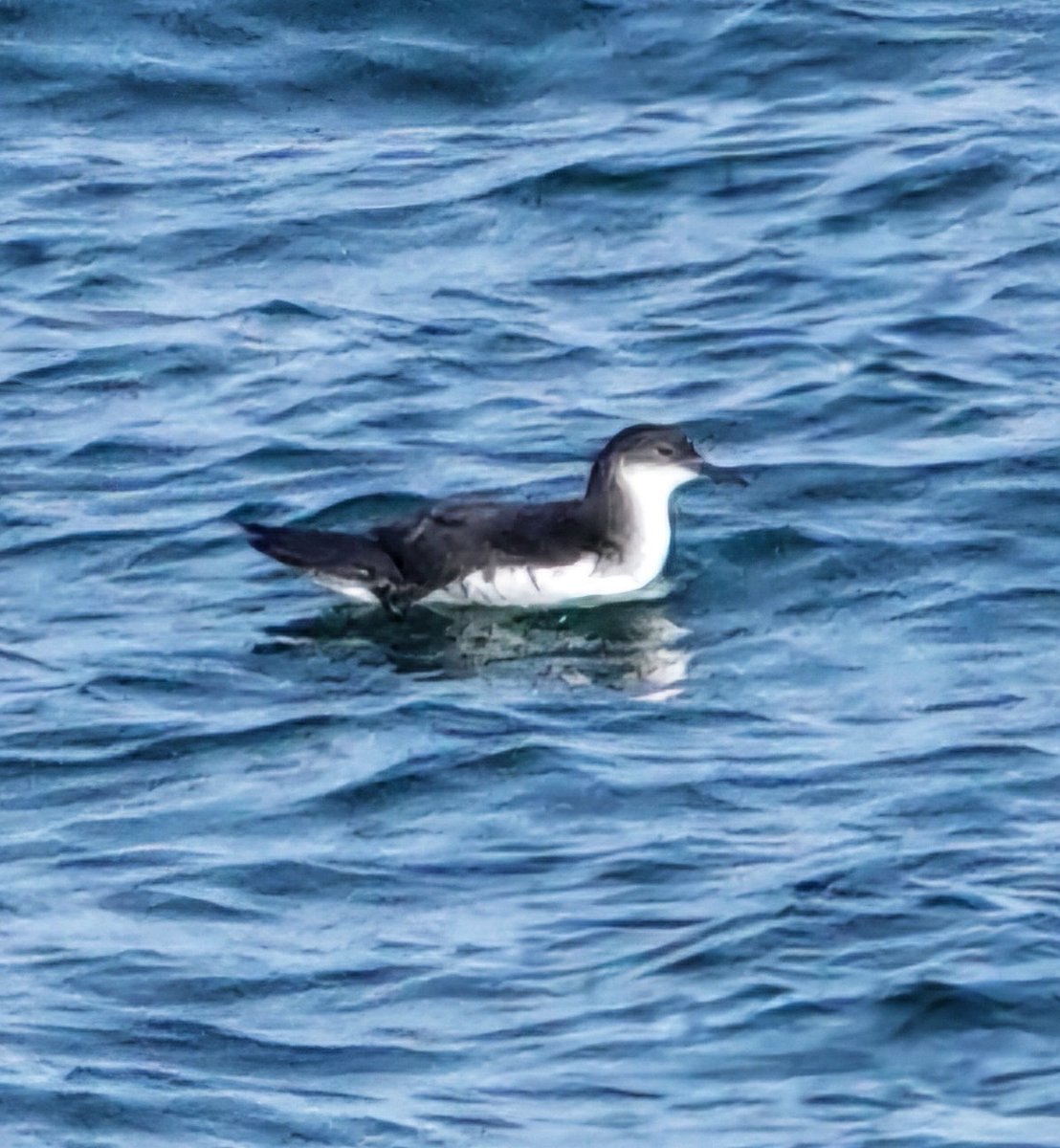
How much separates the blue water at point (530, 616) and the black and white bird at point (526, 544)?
0.17 metres

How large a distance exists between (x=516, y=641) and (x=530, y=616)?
25 cm

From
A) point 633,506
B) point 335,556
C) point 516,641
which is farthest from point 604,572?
point 335,556

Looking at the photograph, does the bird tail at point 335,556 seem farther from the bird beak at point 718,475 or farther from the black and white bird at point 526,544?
the bird beak at point 718,475

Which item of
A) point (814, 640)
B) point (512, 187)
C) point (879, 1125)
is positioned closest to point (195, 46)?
point (512, 187)

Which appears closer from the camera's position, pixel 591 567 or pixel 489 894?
pixel 489 894

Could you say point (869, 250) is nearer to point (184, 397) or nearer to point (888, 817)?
point (184, 397)

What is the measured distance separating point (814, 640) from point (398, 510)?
7.13 ft

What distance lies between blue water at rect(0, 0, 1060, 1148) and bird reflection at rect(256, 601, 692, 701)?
0.03 m

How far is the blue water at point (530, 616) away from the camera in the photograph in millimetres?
9891

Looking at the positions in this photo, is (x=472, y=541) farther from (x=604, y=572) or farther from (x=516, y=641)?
(x=604, y=572)

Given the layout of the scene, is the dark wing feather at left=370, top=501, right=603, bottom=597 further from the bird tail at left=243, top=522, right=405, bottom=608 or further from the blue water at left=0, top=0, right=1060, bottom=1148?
the blue water at left=0, top=0, right=1060, bottom=1148

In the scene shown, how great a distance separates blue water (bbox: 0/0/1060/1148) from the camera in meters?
9.89

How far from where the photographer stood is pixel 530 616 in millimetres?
13664

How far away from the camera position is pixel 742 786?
1161 cm
